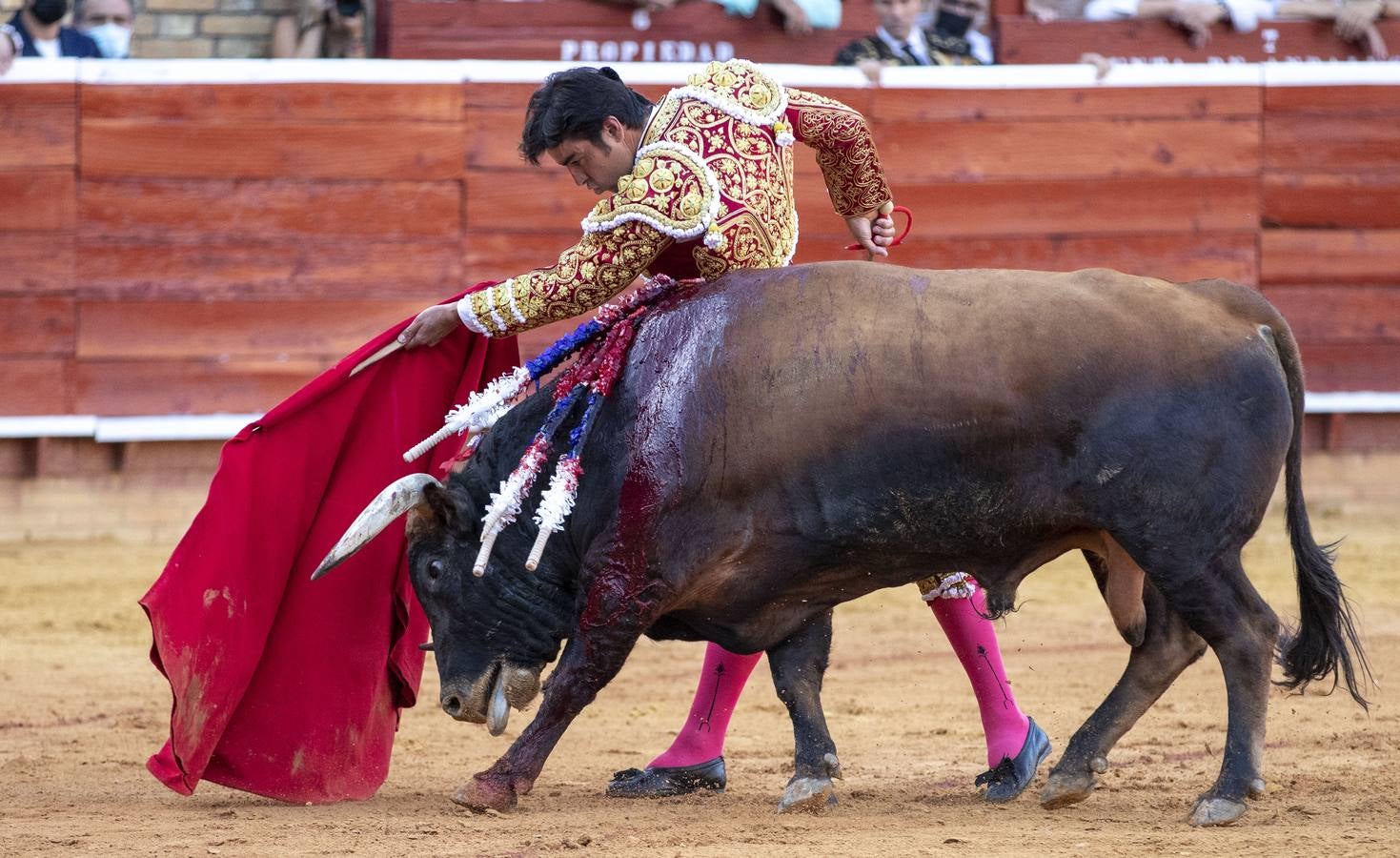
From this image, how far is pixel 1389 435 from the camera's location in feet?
26.6

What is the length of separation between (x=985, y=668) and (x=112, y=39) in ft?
17.0

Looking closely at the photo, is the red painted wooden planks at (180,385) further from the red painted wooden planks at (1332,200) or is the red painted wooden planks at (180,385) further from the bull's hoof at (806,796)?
the bull's hoof at (806,796)

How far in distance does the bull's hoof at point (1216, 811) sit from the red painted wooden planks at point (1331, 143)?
524 cm

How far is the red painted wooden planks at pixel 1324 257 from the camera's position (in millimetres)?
8109

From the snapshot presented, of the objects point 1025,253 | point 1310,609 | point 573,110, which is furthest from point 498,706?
point 1025,253

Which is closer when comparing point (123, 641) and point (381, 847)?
point (381, 847)

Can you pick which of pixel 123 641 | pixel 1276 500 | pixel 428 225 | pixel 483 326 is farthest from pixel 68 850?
pixel 1276 500

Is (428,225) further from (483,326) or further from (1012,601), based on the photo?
(1012,601)

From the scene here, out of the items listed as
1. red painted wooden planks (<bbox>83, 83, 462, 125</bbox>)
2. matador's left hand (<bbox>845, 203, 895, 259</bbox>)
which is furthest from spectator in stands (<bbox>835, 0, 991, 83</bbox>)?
matador's left hand (<bbox>845, 203, 895, 259</bbox>)

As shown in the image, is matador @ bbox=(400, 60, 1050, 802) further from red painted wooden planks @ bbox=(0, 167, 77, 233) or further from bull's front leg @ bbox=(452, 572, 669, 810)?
red painted wooden planks @ bbox=(0, 167, 77, 233)

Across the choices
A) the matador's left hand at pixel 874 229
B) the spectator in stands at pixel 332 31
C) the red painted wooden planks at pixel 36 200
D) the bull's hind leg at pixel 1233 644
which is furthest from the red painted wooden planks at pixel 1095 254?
the bull's hind leg at pixel 1233 644

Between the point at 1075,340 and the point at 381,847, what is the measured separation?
1467 mm

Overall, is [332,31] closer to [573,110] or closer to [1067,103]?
[1067,103]

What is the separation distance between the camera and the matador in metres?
3.51
